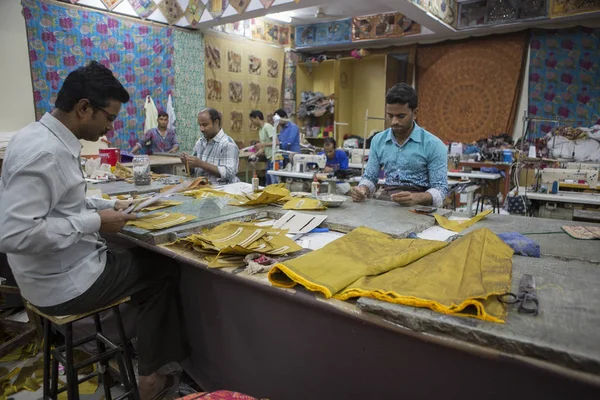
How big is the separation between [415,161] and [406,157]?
0.07 meters

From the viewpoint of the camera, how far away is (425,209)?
2338mm

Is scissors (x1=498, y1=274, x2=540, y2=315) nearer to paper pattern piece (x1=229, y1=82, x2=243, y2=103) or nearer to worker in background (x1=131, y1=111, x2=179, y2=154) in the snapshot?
worker in background (x1=131, y1=111, x2=179, y2=154)

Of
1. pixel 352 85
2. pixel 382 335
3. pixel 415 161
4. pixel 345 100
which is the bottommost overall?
pixel 382 335

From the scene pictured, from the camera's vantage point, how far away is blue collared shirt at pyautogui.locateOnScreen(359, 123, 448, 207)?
287 cm

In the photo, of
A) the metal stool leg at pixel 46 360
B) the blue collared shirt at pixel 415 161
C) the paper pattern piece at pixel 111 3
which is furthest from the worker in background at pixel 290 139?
the metal stool leg at pixel 46 360

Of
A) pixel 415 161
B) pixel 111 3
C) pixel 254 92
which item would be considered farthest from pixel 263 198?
pixel 254 92

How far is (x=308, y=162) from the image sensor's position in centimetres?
500

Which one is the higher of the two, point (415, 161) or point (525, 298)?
A: point (415, 161)

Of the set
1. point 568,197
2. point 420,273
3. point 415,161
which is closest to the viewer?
point 420,273

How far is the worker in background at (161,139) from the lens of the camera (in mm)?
6434

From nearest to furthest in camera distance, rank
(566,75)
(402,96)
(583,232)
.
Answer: (583,232) < (402,96) < (566,75)

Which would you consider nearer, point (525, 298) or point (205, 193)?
point (525, 298)

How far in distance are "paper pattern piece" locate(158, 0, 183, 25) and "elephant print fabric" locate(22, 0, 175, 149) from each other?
19 centimetres

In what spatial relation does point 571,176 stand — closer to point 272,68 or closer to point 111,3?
point 111,3
